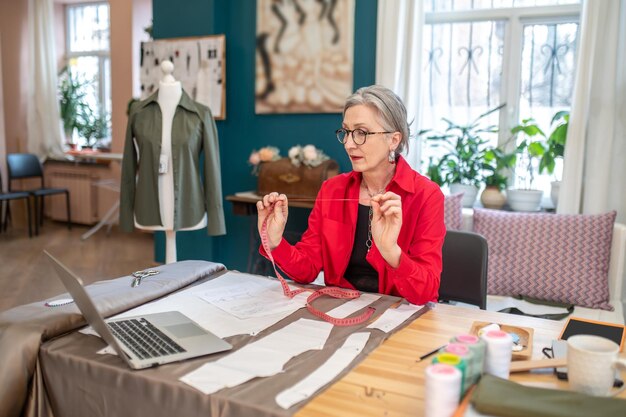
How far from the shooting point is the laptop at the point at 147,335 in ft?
4.11

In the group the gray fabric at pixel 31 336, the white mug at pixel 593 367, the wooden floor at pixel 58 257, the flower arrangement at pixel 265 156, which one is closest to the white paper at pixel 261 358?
the gray fabric at pixel 31 336

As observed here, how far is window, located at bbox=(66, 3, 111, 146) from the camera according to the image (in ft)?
24.4

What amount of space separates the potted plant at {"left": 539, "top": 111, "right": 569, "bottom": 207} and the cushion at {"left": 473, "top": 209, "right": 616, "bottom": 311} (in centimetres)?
58

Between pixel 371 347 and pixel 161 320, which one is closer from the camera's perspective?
pixel 371 347

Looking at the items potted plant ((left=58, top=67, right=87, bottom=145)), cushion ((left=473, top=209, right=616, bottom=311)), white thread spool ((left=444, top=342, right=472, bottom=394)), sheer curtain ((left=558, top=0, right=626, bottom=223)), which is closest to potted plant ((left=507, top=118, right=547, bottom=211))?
sheer curtain ((left=558, top=0, right=626, bottom=223))

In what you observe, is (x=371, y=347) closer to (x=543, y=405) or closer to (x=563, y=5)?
(x=543, y=405)

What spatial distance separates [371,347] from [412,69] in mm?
2903

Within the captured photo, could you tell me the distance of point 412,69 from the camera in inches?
156

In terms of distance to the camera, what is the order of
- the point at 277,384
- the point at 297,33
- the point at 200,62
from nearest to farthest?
the point at 277,384 → the point at 297,33 → the point at 200,62

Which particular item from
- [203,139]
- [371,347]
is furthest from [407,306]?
[203,139]

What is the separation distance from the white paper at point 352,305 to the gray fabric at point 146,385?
137 mm

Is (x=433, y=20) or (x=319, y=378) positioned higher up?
(x=433, y=20)

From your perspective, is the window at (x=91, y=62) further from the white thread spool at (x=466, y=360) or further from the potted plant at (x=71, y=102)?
the white thread spool at (x=466, y=360)

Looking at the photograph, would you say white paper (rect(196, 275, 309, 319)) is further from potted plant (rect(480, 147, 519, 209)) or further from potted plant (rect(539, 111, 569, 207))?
potted plant (rect(539, 111, 569, 207))
